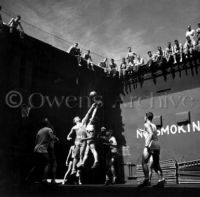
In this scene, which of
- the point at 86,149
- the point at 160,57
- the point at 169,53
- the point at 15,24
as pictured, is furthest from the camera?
the point at 160,57

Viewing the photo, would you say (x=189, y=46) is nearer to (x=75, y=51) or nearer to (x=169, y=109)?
(x=169, y=109)

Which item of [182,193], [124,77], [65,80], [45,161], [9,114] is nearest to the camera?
[182,193]

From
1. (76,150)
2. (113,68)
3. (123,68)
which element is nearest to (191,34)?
(123,68)

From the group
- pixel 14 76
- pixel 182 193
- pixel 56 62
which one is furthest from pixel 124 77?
pixel 182 193

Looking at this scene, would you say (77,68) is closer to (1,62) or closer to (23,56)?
(23,56)

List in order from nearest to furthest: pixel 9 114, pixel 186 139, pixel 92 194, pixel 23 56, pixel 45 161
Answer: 1. pixel 92 194
2. pixel 45 161
3. pixel 9 114
4. pixel 23 56
5. pixel 186 139

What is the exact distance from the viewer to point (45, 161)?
8109 millimetres

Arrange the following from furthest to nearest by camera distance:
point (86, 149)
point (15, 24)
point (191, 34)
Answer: point (191, 34) < point (15, 24) < point (86, 149)

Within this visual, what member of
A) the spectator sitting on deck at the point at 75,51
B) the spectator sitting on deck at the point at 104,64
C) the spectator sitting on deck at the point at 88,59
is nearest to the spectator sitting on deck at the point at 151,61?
the spectator sitting on deck at the point at 104,64

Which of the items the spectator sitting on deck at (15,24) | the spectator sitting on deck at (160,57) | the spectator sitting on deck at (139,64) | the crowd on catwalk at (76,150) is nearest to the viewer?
the crowd on catwalk at (76,150)

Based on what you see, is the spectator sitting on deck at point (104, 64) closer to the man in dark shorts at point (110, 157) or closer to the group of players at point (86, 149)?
the group of players at point (86, 149)

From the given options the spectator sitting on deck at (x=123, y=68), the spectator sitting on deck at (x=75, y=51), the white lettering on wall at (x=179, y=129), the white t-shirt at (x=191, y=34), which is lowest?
the white lettering on wall at (x=179, y=129)

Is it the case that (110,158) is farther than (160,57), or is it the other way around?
(160,57)

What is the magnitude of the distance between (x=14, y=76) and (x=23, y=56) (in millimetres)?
1345
